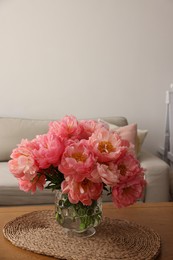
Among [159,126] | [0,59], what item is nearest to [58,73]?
[0,59]

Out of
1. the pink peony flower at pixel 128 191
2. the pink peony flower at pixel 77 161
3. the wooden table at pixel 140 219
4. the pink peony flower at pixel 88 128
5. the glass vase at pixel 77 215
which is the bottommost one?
the wooden table at pixel 140 219

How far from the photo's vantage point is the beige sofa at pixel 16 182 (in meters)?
2.43

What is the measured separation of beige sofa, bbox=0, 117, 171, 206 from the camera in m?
2.43

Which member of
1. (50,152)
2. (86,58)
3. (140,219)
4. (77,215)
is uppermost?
(86,58)

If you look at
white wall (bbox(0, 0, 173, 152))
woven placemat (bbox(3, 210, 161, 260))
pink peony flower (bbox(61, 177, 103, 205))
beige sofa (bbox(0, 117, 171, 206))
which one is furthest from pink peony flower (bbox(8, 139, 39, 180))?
white wall (bbox(0, 0, 173, 152))

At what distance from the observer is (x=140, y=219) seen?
4.92 feet

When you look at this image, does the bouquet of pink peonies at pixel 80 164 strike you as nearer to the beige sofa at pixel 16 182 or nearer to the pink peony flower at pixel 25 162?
the pink peony flower at pixel 25 162

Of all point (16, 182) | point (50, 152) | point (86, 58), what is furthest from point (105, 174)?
point (86, 58)

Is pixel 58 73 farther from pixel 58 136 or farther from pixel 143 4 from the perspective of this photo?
pixel 58 136

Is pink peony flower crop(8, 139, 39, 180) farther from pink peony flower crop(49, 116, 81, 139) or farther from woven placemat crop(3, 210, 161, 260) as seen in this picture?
woven placemat crop(3, 210, 161, 260)

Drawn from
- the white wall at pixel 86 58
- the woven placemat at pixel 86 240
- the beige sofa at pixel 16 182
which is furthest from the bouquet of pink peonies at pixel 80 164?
the white wall at pixel 86 58

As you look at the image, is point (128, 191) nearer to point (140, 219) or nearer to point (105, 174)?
point (105, 174)

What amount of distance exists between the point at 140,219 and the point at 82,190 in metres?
Result: 0.45

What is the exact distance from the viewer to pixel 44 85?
3412 millimetres
